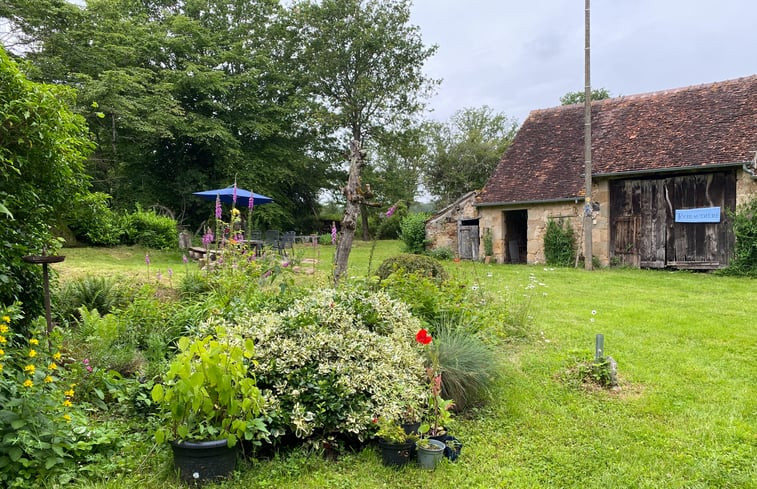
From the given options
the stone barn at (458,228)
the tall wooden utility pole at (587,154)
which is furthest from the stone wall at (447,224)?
the tall wooden utility pole at (587,154)

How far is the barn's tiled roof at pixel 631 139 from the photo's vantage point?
11836mm

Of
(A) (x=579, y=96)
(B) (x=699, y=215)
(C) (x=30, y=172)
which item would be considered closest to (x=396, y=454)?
(C) (x=30, y=172)

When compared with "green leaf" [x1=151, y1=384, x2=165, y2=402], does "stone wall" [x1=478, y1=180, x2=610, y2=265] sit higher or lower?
higher

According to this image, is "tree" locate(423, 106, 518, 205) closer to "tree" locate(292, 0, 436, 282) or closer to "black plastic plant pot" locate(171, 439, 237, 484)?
"tree" locate(292, 0, 436, 282)

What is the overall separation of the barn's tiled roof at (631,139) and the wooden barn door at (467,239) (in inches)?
51.6

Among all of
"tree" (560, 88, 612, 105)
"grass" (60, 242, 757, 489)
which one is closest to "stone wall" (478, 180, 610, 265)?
"grass" (60, 242, 757, 489)

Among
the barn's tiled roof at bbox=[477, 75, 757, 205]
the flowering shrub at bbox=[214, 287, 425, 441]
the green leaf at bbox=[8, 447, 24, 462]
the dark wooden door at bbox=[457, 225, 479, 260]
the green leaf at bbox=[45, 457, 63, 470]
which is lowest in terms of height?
the green leaf at bbox=[45, 457, 63, 470]

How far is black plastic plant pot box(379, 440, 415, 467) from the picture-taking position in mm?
2693

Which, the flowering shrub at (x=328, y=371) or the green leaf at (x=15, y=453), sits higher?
the flowering shrub at (x=328, y=371)

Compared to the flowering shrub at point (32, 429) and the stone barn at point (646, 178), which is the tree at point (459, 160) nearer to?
the stone barn at point (646, 178)

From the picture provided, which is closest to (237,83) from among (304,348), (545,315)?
(545,315)

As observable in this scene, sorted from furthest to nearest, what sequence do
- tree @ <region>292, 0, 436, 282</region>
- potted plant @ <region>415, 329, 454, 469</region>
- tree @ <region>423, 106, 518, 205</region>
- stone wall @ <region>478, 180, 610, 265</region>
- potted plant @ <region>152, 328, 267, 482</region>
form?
tree @ <region>423, 106, 518, 205</region>, tree @ <region>292, 0, 436, 282</region>, stone wall @ <region>478, 180, 610, 265</region>, potted plant @ <region>415, 329, 454, 469</region>, potted plant @ <region>152, 328, 267, 482</region>

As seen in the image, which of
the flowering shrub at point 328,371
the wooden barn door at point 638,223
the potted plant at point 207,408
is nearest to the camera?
the potted plant at point 207,408

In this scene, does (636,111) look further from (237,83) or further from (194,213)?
(194,213)
